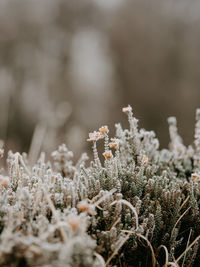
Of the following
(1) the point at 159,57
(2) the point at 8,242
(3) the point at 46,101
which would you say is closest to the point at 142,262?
(2) the point at 8,242

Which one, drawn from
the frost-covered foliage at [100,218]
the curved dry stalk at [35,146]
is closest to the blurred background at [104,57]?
the curved dry stalk at [35,146]

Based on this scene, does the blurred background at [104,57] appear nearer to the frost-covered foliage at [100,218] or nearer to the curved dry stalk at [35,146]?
the curved dry stalk at [35,146]

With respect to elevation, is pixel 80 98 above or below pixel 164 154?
above

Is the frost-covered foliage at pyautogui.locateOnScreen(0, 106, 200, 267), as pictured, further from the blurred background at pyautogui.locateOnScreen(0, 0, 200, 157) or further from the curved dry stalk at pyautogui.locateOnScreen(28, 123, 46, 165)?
the blurred background at pyautogui.locateOnScreen(0, 0, 200, 157)

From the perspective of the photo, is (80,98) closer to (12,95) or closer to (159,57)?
(12,95)

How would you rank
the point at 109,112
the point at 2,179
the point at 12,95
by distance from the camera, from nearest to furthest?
the point at 2,179, the point at 12,95, the point at 109,112

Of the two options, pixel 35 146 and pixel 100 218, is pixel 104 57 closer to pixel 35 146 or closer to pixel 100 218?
pixel 35 146
